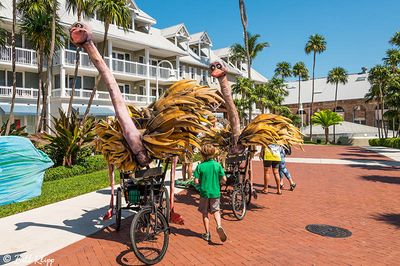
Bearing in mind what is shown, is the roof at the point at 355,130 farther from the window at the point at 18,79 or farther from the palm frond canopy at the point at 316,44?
the window at the point at 18,79

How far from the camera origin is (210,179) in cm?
545

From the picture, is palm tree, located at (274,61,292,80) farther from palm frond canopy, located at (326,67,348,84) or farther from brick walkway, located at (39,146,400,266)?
brick walkway, located at (39,146,400,266)

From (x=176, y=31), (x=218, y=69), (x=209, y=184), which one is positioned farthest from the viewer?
(x=176, y=31)

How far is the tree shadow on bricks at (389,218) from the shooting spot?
689cm

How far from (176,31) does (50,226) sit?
34.2 meters

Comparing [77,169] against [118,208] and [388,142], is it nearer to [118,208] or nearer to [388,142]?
[118,208]

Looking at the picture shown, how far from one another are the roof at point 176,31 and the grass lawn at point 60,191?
92.7 feet

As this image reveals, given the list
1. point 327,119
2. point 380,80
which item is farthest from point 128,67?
point 380,80

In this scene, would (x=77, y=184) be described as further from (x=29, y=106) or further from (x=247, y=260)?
(x=29, y=106)

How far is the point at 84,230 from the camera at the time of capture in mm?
5984

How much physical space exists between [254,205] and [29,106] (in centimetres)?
2079

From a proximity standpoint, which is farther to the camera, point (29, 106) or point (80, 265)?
point (29, 106)

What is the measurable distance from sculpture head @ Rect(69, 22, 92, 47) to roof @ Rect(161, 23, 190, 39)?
34.1 metres

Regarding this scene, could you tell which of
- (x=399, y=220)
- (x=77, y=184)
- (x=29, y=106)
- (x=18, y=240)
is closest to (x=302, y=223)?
(x=399, y=220)
